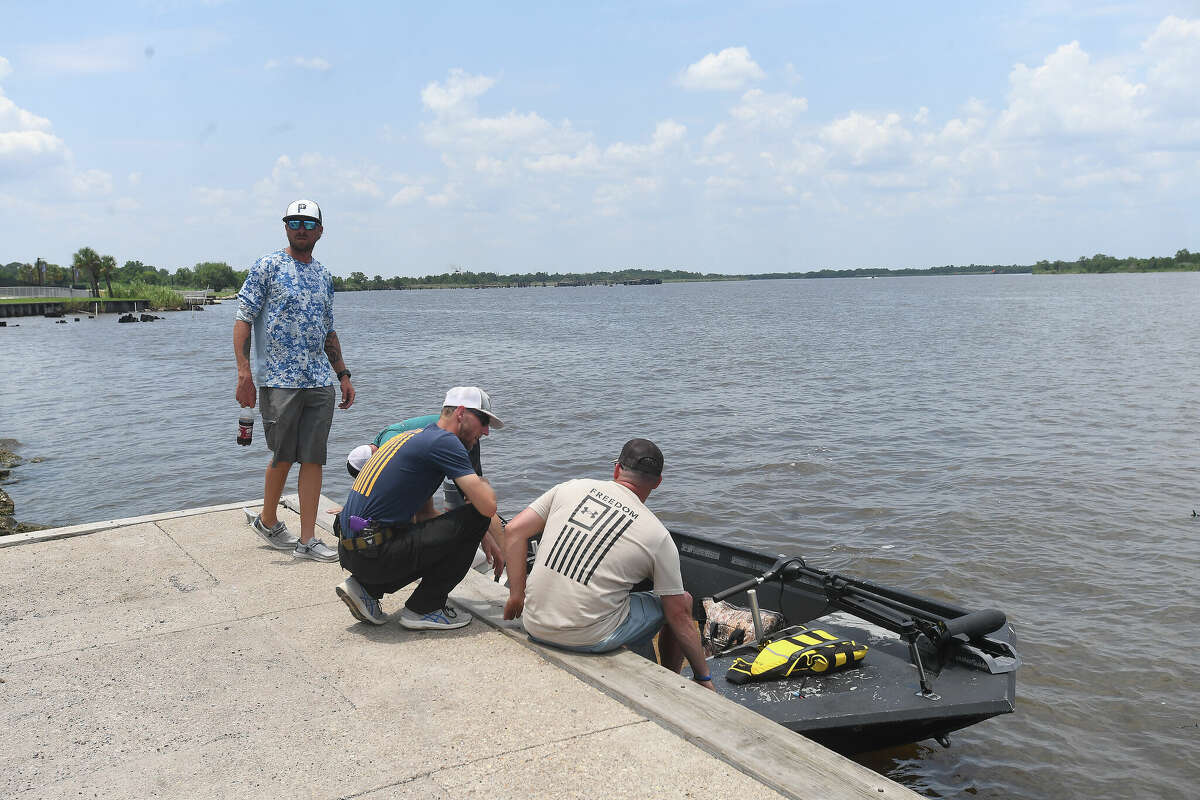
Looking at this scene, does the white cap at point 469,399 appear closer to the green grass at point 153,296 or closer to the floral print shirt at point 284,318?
the floral print shirt at point 284,318

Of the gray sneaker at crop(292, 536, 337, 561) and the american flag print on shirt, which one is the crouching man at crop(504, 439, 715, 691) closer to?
the american flag print on shirt

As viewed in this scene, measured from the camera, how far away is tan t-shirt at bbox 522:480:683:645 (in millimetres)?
4199

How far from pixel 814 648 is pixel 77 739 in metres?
3.83

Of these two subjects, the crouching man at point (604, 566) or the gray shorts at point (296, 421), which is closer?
the crouching man at point (604, 566)

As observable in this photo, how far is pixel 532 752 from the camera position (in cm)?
355

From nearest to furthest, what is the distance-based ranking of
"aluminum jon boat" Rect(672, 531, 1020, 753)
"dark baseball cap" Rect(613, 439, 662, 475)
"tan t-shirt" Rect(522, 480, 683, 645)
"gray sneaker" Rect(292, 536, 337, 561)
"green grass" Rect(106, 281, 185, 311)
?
"tan t-shirt" Rect(522, 480, 683, 645), "dark baseball cap" Rect(613, 439, 662, 475), "aluminum jon boat" Rect(672, 531, 1020, 753), "gray sneaker" Rect(292, 536, 337, 561), "green grass" Rect(106, 281, 185, 311)

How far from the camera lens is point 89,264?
115000 mm

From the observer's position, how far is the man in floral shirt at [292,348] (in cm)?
584

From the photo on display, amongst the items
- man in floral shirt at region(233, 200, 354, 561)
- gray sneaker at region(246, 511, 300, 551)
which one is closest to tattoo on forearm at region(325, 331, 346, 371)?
man in floral shirt at region(233, 200, 354, 561)

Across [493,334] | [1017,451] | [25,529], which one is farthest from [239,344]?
[493,334]

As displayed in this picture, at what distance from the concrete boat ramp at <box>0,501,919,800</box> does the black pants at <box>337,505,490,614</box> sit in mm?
283

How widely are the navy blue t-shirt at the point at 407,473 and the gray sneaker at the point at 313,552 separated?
5.35ft

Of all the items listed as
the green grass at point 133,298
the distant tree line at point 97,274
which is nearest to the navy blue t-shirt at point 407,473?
the distant tree line at point 97,274

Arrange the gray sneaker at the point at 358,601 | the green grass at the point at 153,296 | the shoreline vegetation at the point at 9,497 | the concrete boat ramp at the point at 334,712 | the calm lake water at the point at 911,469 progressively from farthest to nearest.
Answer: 1. the green grass at the point at 153,296
2. the shoreline vegetation at the point at 9,497
3. the calm lake water at the point at 911,469
4. the gray sneaker at the point at 358,601
5. the concrete boat ramp at the point at 334,712
